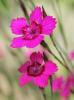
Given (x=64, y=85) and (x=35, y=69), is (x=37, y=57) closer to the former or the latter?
(x=35, y=69)

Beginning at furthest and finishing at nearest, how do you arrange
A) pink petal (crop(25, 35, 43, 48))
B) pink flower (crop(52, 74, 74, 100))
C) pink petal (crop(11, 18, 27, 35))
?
pink flower (crop(52, 74, 74, 100))
pink petal (crop(11, 18, 27, 35))
pink petal (crop(25, 35, 43, 48))

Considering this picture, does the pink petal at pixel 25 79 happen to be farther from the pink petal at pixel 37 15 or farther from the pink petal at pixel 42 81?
the pink petal at pixel 37 15

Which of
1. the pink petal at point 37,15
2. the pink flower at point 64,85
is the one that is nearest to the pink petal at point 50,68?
the pink petal at point 37,15

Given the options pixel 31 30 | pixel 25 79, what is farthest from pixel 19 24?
pixel 25 79

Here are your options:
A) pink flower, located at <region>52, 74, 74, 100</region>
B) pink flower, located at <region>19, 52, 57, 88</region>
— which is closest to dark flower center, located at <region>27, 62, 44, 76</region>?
pink flower, located at <region>19, 52, 57, 88</region>

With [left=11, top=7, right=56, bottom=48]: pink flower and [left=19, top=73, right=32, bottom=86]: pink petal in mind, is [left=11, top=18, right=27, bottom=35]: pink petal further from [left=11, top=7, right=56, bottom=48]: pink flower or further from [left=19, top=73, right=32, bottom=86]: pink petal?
[left=19, top=73, right=32, bottom=86]: pink petal

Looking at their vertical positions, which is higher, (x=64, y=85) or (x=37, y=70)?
(x=37, y=70)

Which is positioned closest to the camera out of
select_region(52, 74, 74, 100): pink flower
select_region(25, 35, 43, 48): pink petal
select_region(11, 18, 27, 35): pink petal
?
select_region(25, 35, 43, 48): pink petal
